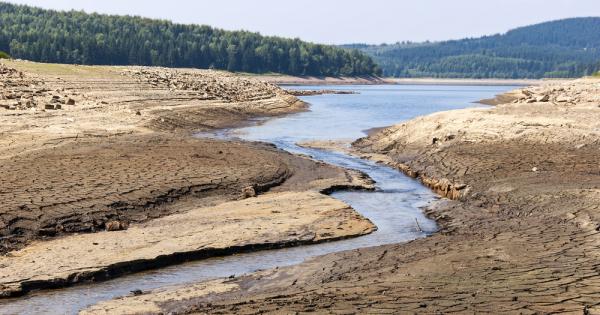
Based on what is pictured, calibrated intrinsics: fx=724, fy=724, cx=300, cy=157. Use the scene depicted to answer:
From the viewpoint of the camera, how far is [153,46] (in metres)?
138

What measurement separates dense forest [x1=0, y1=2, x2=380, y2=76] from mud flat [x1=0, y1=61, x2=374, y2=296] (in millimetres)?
88874

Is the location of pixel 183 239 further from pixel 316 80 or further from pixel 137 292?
pixel 316 80

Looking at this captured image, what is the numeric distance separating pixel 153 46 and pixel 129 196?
4932 inches

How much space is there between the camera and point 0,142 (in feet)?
74.6

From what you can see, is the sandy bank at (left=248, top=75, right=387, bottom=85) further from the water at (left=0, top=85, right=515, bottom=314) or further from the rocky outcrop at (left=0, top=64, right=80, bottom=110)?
the water at (left=0, top=85, right=515, bottom=314)

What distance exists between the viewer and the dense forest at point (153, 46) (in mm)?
116625

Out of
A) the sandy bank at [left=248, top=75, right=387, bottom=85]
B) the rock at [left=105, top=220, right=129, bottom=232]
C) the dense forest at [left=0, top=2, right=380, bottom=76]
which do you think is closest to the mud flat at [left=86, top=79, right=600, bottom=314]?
the rock at [left=105, top=220, right=129, bottom=232]

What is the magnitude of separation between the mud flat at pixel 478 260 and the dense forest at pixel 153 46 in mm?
101566

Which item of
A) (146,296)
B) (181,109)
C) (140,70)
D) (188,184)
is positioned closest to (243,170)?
(188,184)

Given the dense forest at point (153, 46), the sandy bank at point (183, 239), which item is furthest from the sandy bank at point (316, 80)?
the sandy bank at point (183, 239)

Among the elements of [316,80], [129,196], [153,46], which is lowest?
[316,80]

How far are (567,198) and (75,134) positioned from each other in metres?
16.6

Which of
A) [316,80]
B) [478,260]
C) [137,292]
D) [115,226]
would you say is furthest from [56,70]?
[316,80]

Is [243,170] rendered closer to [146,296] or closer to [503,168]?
[503,168]
